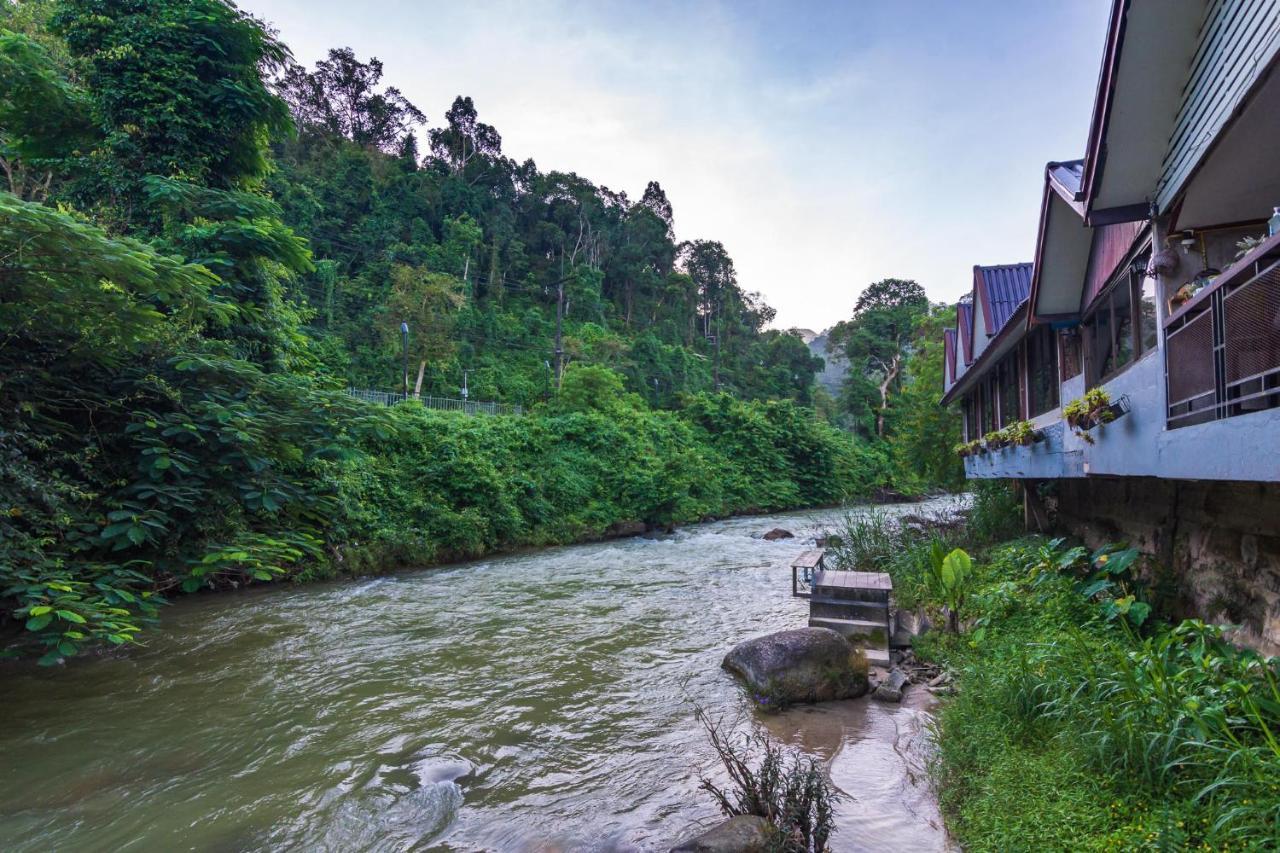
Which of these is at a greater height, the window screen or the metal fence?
the metal fence

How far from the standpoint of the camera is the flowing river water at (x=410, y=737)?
15.6 ft

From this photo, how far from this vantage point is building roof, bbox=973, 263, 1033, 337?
42.1ft

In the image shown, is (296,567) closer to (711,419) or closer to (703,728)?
(703,728)

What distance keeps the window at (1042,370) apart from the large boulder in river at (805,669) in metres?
5.92

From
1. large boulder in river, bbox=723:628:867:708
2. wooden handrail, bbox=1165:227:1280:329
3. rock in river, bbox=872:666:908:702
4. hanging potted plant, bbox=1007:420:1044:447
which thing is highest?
wooden handrail, bbox=1165:227:1280:329

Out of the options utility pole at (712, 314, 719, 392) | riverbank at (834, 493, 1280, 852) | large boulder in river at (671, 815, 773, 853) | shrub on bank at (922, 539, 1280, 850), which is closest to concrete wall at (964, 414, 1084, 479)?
riverbank at (834, 493, 1280, 852)

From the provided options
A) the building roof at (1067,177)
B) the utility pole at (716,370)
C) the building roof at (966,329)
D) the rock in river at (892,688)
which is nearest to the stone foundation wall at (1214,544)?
the rock in river at (892,688)

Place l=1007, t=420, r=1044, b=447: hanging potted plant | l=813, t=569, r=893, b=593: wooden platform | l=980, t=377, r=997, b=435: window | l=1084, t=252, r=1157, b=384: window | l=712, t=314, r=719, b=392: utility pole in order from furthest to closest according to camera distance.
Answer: l=712, t=314, r=719, b=392: utility pole
l=980, t=377, r=997, b=435: window
l=1007, t=420, r=1044, b=447: hanging potted plant
l=813, t=569, r=893, b=593: wooden platform
l=1084, t=252, r=1157, b=384: window

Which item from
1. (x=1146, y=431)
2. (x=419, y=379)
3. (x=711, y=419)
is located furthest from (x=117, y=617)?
(x=711, y=419)

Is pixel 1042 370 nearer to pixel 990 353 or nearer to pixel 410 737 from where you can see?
pixel 990 353

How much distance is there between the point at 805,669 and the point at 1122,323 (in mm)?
5561

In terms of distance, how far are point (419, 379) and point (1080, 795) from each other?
33.7m

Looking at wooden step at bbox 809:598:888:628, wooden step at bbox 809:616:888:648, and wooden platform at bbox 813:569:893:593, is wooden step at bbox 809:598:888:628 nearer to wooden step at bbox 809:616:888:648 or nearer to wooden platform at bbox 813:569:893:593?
wooden step at bbox 809:616:888:648

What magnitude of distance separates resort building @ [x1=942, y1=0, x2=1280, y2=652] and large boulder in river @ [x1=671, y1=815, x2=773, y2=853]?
3539mm
